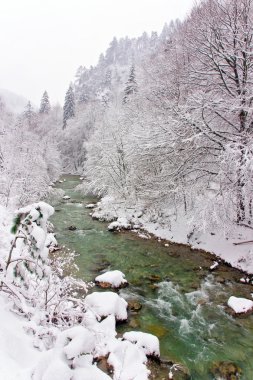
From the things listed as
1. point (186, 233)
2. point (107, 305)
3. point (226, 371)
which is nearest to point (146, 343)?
point (107, 305)

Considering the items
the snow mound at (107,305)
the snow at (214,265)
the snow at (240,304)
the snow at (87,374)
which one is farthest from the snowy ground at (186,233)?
the snow at (87,374)

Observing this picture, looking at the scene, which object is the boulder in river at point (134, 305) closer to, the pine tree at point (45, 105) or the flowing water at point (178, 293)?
the flowing water at point (178, 293)

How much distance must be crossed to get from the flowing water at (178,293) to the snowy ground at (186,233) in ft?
1.91

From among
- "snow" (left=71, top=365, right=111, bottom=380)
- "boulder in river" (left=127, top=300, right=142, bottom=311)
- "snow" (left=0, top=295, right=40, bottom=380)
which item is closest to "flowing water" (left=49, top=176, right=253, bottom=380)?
"boulder in river" (left=127, top=300, right=142, bottom=311)

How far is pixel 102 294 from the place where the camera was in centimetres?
879

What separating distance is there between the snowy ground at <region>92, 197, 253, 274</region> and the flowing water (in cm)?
58

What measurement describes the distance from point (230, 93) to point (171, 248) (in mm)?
7660

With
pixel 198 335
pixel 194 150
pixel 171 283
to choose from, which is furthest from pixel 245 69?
pixel 198 335

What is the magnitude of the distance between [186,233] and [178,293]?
5.50 metres

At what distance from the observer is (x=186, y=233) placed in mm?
15609

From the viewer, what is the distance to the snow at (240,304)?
30.0 ft

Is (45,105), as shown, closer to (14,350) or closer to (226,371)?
(226,371)

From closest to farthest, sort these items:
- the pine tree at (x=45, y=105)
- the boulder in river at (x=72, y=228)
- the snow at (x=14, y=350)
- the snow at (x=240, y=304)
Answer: the snow at (x=14, y=350)
the snow at (x=240, y=304)
the boulder in river at (x=72, y=228)
the pine tree at (x=45, y=105)

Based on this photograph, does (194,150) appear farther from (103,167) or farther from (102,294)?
(103,167)
